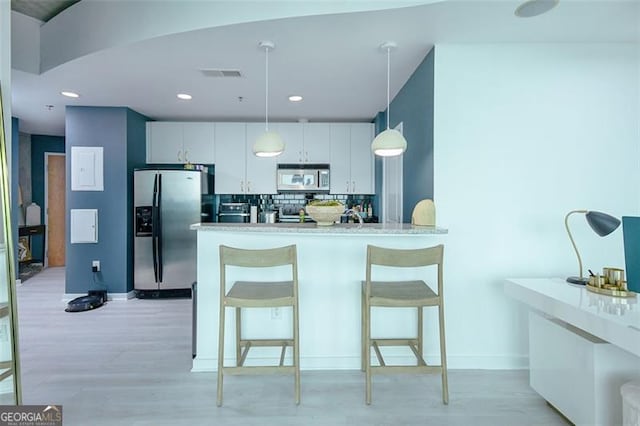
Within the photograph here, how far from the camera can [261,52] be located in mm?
2613

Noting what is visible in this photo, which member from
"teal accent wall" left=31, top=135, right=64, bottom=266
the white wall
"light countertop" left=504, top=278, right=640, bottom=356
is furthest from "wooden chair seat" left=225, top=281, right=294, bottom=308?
"teal accent wall" left=31, top=135, right=64, bottom=266

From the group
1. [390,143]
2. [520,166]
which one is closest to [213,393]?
[390,143]

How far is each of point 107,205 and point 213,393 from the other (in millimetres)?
3082

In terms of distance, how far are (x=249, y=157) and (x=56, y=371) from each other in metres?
3.12

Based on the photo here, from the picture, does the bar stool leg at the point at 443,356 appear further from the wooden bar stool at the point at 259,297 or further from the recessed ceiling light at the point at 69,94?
the recessed ceiling light at the point at 69,94

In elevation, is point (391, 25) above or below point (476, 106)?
above

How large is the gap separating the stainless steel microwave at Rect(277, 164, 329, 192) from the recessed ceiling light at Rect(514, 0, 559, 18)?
115 inches

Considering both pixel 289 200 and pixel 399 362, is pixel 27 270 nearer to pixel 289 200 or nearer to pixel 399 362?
pixel 289 200

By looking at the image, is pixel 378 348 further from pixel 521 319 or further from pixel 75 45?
pixel 75 45

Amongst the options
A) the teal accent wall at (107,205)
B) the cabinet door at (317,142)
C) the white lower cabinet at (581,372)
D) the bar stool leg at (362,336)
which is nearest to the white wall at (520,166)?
the white lower cabinet at (581,372)

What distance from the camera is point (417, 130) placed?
2947 mm

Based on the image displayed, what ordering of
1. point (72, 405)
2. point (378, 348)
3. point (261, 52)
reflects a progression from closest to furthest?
point (72, 405) → point (378, 348) → point (261, 52)

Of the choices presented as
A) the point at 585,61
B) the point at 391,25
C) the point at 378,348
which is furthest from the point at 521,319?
the point at 391,25

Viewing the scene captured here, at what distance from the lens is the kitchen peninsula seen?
245 centimetres
